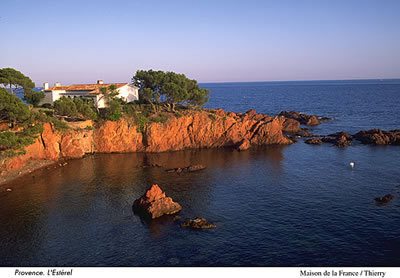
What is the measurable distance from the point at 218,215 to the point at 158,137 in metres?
39.2


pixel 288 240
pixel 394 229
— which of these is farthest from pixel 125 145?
pixel 394 229

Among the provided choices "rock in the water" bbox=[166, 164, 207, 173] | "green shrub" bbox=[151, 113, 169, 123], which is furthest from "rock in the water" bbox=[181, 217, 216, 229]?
"green shrub" bbox=[151, 113, 169, 123]

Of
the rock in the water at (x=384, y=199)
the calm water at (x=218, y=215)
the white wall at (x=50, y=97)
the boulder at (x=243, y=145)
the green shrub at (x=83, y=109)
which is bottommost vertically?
the calm water at (x=218, y=215)

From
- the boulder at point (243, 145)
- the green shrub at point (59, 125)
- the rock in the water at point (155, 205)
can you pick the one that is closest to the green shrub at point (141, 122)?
the green shrub at point (59, 125)

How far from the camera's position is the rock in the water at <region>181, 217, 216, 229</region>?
3606 cm

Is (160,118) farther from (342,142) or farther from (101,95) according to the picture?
(342,142)

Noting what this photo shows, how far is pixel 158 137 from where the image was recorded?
2968 inches

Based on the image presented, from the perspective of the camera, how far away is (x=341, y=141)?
257 ft

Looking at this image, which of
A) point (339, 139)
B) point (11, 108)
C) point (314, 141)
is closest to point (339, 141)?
point (339, 139)

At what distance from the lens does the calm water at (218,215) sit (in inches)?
1203

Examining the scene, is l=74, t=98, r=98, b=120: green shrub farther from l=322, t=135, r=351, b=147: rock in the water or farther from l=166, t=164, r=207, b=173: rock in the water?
l=322, t=135, r=351, b=147: rock in the water

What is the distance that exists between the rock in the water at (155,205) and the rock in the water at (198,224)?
3.90 metres

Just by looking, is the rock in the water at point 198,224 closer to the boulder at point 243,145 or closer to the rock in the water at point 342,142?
the boulder at point 243,145

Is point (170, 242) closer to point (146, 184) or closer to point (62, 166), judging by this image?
point (146, 184)
